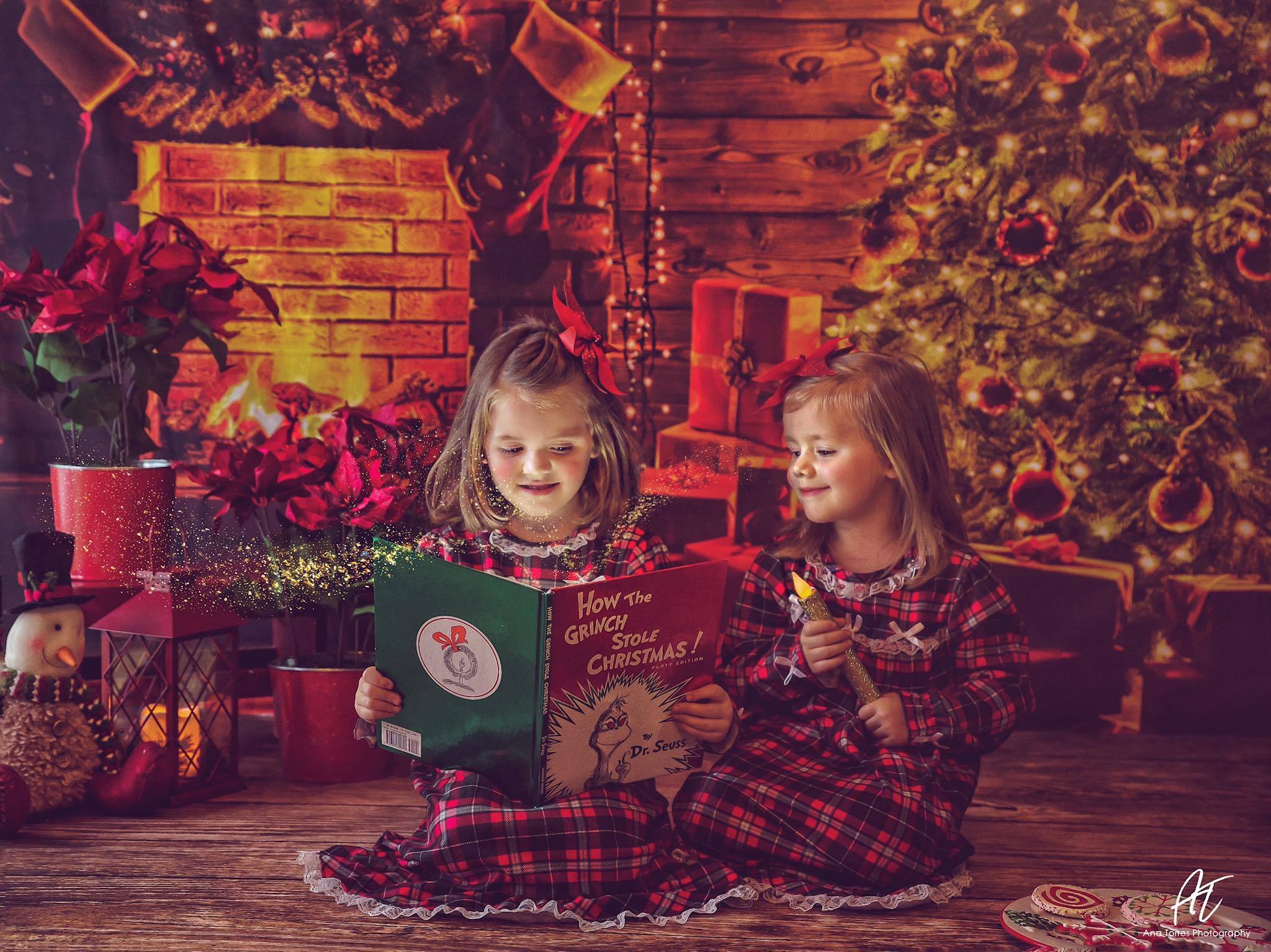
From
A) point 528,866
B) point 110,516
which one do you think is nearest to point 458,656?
point 528,866

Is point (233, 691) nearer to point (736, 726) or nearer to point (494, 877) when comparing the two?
point (494, 877)

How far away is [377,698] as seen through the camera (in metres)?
1.62

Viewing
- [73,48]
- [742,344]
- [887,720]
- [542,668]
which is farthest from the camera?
[742,344]

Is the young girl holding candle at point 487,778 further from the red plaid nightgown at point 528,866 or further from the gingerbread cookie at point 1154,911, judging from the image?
the gingerbread cookie at point 1154,911

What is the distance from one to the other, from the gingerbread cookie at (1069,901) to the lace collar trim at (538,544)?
845 millimetres

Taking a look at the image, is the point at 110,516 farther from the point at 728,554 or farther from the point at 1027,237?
the point at 1027,237

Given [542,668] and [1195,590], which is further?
[1195,590]

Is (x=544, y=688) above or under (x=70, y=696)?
above

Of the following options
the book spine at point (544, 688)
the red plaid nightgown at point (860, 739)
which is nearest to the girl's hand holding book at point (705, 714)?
the red plaid nightgown at point (860, 739)

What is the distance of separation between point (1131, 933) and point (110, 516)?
5.90 ft

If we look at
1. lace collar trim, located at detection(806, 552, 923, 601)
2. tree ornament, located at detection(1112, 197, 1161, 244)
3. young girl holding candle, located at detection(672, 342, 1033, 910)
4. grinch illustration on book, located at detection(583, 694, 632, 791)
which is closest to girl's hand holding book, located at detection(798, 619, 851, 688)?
young girl holding candle, located at detection(672, 342, 1033, 910)

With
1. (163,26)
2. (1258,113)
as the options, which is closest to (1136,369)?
(1258,113)

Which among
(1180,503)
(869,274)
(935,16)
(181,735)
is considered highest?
(935,16)

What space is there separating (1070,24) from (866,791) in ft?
5.57
